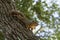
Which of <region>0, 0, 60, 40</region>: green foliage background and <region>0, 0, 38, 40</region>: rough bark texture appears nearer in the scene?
<region>0, 0, 38, 40</region>: rough bark texture

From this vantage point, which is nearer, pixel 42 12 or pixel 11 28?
pixel 11 28

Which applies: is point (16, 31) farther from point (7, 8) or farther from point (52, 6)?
point (52, 6)

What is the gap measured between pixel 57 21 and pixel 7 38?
5069 mm

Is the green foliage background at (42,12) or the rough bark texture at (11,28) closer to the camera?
the rough bark texture at (11,28)

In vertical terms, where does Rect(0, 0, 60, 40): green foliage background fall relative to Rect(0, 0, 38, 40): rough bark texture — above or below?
above

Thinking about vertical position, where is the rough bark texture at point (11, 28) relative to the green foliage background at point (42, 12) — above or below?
below

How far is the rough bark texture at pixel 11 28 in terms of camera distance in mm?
1584

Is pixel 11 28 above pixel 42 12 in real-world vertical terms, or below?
below

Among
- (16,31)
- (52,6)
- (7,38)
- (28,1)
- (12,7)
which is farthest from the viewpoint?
(52,6)

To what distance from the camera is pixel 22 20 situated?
187cm

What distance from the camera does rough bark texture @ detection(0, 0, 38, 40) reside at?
5.20 ft

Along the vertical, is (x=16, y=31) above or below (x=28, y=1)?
below

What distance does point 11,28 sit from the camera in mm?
1688

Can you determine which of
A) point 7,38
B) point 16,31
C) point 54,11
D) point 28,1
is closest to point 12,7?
point 16,31
